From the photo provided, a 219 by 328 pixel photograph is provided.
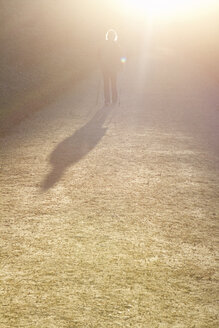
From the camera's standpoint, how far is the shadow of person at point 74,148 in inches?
311

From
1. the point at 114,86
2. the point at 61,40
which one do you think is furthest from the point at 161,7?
the point at 114,86

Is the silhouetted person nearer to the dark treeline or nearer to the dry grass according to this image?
the dark treeline

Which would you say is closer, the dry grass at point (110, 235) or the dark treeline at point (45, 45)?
the dry grass at point (110, 235)

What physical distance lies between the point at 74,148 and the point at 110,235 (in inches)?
171

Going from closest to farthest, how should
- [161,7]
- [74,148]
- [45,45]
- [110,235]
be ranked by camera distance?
1. [110,235]
2. [74,148]
3. [45,45]
4. [161,7]

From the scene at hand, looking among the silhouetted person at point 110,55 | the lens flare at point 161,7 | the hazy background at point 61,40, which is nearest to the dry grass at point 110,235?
the hazy background at point 61,40

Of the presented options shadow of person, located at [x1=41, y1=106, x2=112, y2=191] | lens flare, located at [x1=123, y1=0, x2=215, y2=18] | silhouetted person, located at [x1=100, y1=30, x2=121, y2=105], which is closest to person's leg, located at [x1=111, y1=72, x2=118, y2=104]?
silhouetted person, located at [x1=100, y1=30, x2=121, y2=105]

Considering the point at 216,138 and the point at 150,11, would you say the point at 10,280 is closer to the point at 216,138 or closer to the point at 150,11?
the point at 216,138

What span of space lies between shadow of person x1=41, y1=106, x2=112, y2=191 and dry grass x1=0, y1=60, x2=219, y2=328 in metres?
0.06

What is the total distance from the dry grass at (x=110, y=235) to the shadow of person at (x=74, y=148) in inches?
2.5

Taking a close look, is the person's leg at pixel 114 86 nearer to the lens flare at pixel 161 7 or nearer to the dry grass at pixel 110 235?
the dry grass at pixel 110 235

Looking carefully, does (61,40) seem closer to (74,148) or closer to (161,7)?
(74,148)

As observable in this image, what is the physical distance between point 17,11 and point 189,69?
19051 millimetres

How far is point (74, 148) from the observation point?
9625 millimetres
